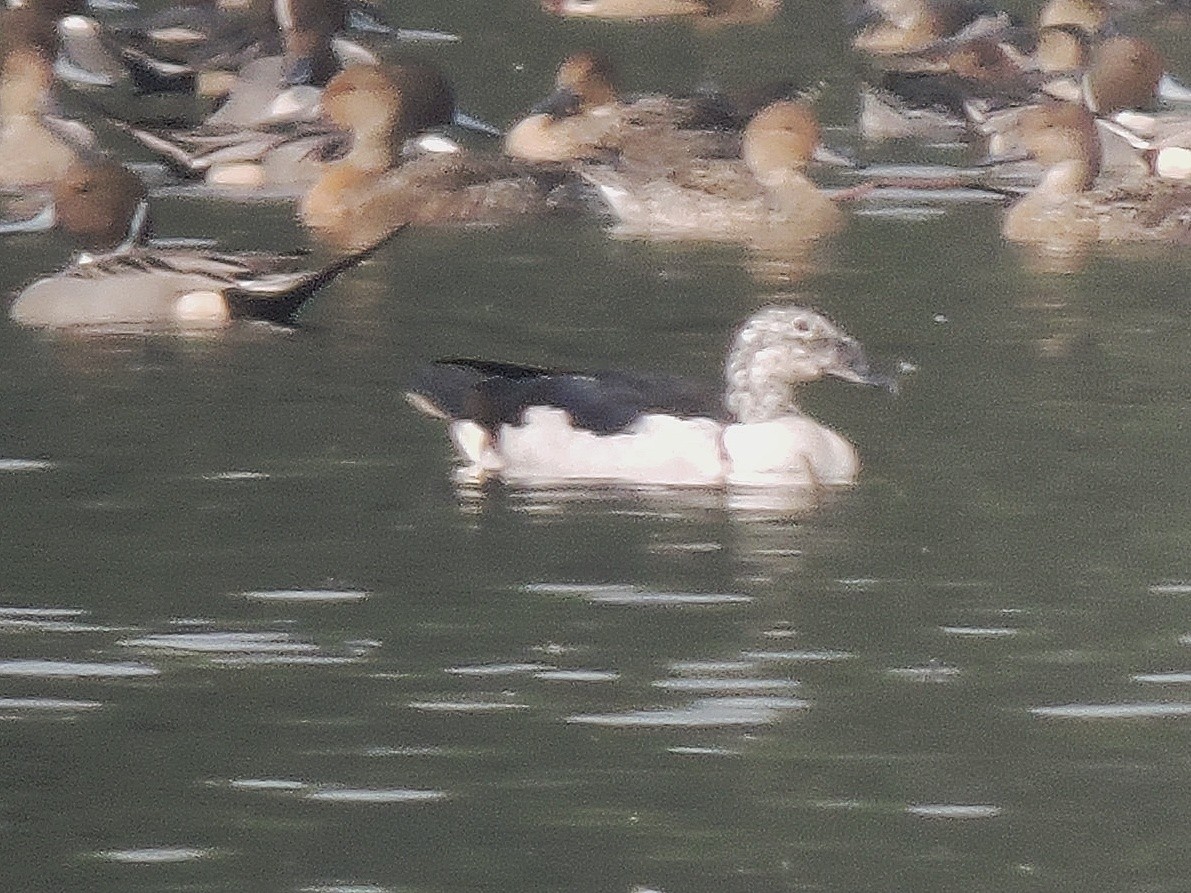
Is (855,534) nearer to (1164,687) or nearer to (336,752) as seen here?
(1164,687)

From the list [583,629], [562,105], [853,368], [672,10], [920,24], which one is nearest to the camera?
[583,629]

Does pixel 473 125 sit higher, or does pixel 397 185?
pixel 473 125

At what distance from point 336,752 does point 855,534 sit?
2507 mm

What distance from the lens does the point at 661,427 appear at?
33.7 ft

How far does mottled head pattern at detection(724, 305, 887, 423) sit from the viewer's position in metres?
10.5

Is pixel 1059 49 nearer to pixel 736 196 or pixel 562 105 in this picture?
pixel 562 105

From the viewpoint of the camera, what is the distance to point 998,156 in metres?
17.2

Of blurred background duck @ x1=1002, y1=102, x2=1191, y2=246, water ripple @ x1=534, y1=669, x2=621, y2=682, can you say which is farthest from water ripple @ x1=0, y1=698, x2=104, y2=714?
blurred background duck @ x1=1002, y1=102, x2=1191, y2=246

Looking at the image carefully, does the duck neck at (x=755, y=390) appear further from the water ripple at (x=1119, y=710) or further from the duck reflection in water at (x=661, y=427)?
the water ripple at (x=1119, y=710)

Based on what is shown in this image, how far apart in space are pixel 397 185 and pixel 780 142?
5.34 ft

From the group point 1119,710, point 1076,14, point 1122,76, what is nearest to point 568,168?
point 1122,76

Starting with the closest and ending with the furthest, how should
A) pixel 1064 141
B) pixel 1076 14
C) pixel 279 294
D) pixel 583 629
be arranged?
pixel 583 629
pixel 279 294
pixel 1064 141
pixel 1076 14

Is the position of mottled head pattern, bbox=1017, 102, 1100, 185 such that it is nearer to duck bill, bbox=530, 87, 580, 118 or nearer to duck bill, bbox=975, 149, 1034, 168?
duck bill, bbox=975, 149, 1034, 168

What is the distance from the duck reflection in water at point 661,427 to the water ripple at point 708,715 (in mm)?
2502
